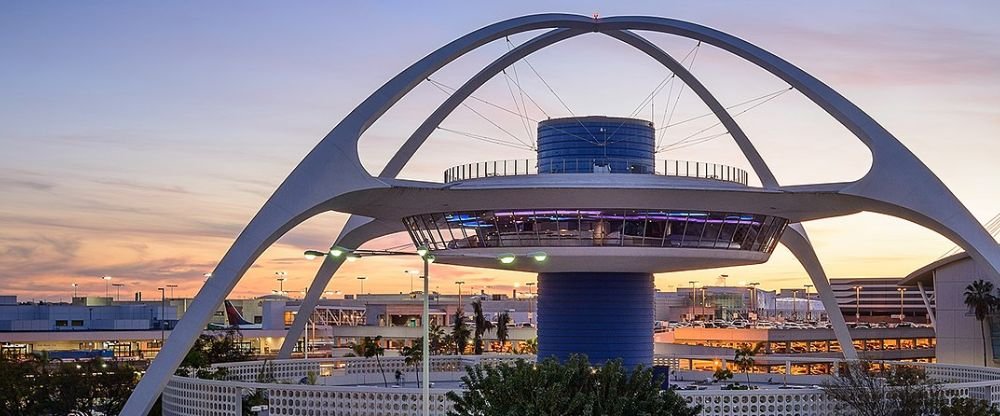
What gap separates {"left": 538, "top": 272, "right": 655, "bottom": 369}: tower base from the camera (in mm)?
54438

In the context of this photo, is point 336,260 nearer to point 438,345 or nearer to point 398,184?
point 398,184

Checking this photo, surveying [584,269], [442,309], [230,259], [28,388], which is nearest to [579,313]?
[584,269]

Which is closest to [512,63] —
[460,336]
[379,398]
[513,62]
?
Result: [513,62]

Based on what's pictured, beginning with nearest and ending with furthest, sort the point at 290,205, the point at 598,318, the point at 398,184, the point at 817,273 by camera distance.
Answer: the point at 290,205, the point at 398,184, the point at 598,318, the point at 817,273

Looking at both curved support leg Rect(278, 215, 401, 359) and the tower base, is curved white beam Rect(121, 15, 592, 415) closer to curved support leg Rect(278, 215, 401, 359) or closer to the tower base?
the tower base

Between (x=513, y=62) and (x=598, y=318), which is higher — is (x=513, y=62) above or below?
above

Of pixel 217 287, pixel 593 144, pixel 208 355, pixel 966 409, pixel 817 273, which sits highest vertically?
pixel 593 144

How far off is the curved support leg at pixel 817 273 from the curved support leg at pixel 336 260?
74.1ft

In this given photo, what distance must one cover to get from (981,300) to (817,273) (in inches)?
483

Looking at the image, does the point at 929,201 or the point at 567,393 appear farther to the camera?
the point at 929,201

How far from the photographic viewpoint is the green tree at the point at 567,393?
27.6 meters

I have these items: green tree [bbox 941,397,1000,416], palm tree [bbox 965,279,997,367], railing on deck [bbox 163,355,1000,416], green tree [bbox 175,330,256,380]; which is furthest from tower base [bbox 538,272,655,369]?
palm tree [bbox 965,279,997,367]

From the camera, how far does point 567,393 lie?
92.8 feet

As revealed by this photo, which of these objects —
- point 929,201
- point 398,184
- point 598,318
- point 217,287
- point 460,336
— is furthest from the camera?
point 460,336
